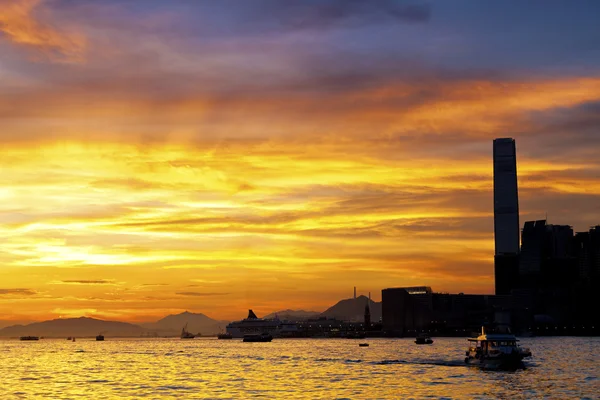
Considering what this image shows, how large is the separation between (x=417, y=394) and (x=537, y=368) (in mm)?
65756

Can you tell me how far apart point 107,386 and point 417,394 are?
49631 mm

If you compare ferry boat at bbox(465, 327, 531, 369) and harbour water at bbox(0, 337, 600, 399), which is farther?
ferry boat at bbox(465, 327, 531, 369)

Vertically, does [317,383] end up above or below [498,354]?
Answer: below

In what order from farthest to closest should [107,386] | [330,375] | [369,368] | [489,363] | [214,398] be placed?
[369,368]
[489,363]
[330,375]
[107,386]
[214,398]

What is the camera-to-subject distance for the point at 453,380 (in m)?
135

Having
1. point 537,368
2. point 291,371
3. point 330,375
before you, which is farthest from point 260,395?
point 537,368

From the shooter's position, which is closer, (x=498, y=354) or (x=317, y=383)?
(x=317, y=383)

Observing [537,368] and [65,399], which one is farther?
[537,368]

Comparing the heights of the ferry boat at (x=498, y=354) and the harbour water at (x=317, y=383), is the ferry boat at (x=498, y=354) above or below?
above

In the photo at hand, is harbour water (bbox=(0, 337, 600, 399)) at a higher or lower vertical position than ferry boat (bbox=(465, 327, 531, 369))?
lower

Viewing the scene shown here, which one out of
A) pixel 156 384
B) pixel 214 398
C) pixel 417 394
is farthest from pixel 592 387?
pixel 156 384

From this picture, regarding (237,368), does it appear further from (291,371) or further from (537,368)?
(537,368)

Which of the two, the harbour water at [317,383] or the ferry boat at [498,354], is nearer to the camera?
the harbour water at [317,383]

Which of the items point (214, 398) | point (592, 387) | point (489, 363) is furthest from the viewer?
point (489, 363)
